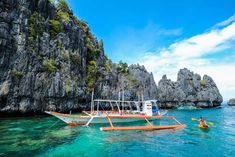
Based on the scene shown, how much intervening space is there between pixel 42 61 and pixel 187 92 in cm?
7983

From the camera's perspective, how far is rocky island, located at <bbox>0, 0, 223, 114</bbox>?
32406 mm

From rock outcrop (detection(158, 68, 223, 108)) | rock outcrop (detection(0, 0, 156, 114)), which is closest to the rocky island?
rock outcrop (detection(0, 0, 156, 114))

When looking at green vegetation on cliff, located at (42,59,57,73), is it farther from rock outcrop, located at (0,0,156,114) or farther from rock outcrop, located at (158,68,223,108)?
rock outcrop, located at (158,68,223,108)

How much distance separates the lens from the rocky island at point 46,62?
3241 centimetres

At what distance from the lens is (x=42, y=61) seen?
38.0 meters

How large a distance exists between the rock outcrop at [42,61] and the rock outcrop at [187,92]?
48457 millimetres

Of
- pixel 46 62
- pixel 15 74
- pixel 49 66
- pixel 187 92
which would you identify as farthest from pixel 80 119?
pixel 187 92

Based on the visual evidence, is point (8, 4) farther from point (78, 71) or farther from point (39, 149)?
point (39, 149)

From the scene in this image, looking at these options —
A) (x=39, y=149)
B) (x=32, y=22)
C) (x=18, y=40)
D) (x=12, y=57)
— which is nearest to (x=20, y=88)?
(x=12, y=57)

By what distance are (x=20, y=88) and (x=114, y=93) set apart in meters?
32.0

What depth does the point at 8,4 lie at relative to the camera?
33750 mm

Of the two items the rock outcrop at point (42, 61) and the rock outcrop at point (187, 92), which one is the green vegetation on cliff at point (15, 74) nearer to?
the rock outcrop at point (42, 61)

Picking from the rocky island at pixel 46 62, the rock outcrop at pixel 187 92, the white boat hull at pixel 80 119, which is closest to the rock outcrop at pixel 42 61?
the rocky island at pixel 46 62

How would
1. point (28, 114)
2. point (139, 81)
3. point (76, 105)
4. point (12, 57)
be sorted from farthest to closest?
point (139, 81) → point (76, 105) → point (28, 114) → point (12, 57)
